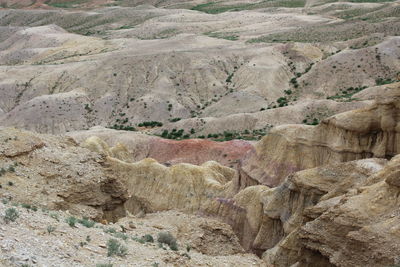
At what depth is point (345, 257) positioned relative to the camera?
18.4 metres

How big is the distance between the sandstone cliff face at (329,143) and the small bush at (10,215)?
59.5 feet

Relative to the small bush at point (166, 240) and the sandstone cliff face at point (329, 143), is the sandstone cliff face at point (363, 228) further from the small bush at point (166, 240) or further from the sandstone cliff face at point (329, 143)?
the sandstone cliff face at point (329, 143)

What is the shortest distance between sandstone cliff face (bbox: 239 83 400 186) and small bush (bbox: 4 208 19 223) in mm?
18124

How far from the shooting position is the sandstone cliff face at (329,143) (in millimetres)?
29122

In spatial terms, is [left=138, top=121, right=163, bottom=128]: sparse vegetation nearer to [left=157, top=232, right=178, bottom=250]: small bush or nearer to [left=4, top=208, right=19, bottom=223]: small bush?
[left=157, top=232, right=178, bottom=250]: small bush

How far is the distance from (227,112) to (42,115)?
81.3ft

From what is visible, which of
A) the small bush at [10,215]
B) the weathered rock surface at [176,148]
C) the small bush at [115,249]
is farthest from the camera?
the weathered rock surface at [176,148]

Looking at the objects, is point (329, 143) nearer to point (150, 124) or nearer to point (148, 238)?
point (148, 238)

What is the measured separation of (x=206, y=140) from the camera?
66.4 meters

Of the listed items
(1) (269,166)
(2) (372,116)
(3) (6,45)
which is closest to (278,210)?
(2) (372,116)

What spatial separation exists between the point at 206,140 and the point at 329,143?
33440mm

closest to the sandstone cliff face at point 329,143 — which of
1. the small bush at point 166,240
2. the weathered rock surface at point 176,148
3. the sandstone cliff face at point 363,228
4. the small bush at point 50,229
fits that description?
the sandstone cliff face at point 363,228

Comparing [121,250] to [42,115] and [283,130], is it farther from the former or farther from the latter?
[42,115]

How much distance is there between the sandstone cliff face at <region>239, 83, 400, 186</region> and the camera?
29.1 m
